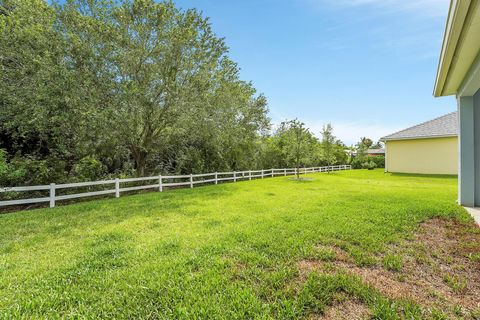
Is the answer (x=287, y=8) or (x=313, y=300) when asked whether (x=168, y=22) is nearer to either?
(x=287, y=8)

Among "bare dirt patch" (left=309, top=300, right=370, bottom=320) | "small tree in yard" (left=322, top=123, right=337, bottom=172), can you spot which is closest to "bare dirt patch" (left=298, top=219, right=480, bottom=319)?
"bare dirt patch" (left=309, top=300, right=370, bottom=320)

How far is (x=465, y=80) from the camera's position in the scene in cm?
571

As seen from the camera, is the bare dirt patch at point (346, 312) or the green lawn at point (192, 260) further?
the green lawn at point (192, 260)

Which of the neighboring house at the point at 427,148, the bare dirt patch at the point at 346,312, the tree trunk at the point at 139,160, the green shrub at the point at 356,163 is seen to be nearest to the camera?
the bare dirt patch at the point at 346,312

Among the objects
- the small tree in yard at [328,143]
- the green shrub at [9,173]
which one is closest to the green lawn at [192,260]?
the green shrub at [9,173]

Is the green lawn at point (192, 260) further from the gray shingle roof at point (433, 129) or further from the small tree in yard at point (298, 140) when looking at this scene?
the gray shingle roof at point (433, 129)

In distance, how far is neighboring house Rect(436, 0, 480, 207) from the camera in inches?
134

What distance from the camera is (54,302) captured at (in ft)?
7.70

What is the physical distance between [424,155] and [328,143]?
10.5m

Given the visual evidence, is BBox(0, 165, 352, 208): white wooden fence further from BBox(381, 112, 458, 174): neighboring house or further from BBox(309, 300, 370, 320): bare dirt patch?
BBox(309, 300, 370, 320): bare dirt patch

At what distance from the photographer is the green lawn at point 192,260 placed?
225 centimetres

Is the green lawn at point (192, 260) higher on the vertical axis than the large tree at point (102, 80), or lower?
lower

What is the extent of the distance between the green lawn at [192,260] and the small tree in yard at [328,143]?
71.1 feet

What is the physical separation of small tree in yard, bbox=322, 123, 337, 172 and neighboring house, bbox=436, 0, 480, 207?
67.6 ft
